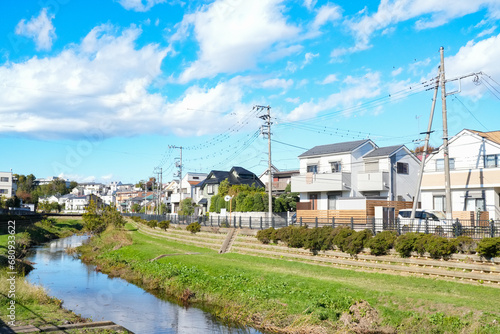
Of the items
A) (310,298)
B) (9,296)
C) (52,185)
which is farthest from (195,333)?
(52,185)

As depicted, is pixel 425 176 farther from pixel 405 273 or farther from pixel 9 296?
pixel 9 296

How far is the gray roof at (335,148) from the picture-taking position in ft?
151

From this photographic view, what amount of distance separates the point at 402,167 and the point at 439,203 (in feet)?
28.0

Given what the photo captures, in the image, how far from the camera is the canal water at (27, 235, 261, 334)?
1659cm

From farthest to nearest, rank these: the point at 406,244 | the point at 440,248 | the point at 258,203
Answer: the point at 258,203, the point at 406,244, the point at 440,248

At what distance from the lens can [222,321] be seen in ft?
56.3

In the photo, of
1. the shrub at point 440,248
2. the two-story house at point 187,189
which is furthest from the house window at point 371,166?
the two-story house at point 187,189

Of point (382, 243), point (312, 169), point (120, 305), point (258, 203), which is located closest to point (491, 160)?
point (312, 169)

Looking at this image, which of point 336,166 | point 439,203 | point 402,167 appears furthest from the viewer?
point 336,166

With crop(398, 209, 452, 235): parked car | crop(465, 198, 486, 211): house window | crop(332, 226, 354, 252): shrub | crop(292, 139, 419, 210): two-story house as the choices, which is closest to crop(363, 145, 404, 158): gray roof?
crop(292, 139, 419, 210): two-story house

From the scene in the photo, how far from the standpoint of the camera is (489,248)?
55.3 feet

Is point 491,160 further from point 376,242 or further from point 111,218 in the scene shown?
point 111,218

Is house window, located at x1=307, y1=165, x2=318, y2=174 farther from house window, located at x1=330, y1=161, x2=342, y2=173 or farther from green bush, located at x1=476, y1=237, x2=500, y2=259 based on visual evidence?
green bush, located at x1=476, y1=237, x2=500, y2=259

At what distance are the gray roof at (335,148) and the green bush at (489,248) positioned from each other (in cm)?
2860
